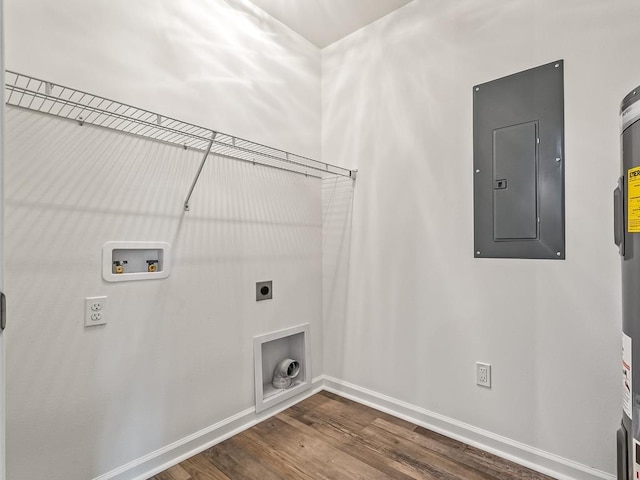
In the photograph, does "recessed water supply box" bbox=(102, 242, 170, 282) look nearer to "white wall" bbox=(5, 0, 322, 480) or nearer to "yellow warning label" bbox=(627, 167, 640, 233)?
"white wall" bbox=(5, 0, 322, 480)

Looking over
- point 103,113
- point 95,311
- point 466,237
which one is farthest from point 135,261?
point 466,237

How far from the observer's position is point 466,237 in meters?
1.78

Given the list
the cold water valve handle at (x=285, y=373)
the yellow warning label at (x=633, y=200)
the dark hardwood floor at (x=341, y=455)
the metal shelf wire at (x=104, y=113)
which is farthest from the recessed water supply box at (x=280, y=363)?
the yellow warning label at (x=633, y=200)

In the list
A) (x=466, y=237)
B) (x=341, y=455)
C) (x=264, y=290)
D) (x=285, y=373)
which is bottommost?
(x=341, y=455)

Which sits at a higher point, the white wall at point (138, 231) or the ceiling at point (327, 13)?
the ceiling at point (327, 13)

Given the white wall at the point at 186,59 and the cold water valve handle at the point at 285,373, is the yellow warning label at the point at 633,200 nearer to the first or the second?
the white wall at the point at 186,59

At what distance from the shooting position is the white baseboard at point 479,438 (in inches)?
57.7

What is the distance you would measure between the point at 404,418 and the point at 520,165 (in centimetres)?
152

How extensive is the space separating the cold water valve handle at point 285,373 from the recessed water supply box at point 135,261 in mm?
983

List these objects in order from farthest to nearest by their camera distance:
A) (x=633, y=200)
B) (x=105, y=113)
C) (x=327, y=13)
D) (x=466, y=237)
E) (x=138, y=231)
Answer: (x=327, y=13) < (x=466, y=237) < (x=138, y=231) < (x=105, y=113) < (x=633, y=200)

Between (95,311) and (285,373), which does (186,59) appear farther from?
(285,373)

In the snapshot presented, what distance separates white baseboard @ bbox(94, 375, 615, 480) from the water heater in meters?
0.59

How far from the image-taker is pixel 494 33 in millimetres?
1691

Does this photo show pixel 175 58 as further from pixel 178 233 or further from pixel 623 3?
pixel 623 3
